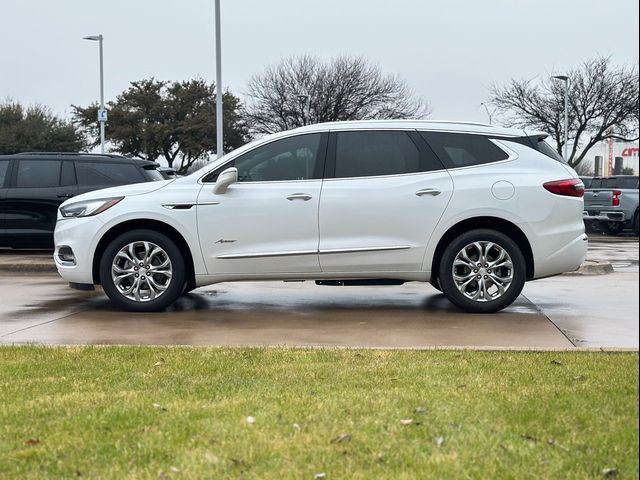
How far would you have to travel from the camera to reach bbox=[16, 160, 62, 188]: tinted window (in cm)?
1364

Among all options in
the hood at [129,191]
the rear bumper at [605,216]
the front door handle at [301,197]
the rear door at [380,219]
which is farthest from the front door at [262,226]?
the rear bumper at [605,216]

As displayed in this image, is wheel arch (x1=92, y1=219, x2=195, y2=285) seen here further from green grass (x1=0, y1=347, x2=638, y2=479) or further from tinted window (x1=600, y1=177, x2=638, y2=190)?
tinted window (x1=600, y1=177, x2=638, y2=190)

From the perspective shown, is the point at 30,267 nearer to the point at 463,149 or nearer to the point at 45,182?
the point at 45,182

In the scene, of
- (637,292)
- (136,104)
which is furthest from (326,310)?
(136,104)

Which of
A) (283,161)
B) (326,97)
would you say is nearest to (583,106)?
(326,97)

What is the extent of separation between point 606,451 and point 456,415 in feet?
2.64

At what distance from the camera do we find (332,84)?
49.2m

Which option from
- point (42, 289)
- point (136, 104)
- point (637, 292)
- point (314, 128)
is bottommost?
point (42, 289)

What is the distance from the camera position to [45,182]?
13672mm

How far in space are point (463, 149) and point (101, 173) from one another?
7.01m

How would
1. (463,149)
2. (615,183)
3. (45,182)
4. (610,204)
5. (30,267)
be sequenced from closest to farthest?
(463,149) → (30,267) → (45,182) → (610,204) → (615,183)

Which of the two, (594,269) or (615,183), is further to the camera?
(615,183)

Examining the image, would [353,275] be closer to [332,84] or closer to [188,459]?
[188,459]

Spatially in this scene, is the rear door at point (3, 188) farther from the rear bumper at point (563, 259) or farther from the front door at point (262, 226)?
the rear bumper at point (563, 259)
